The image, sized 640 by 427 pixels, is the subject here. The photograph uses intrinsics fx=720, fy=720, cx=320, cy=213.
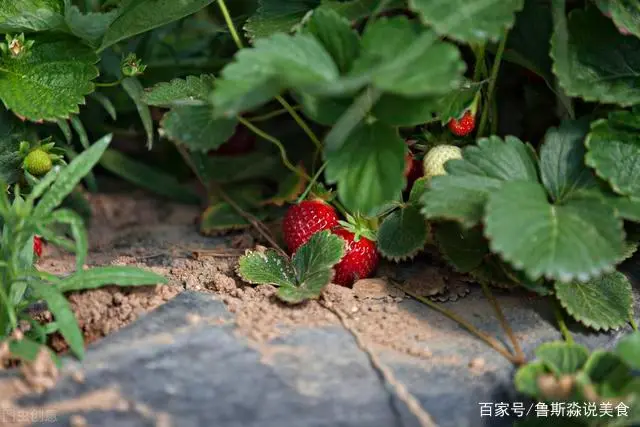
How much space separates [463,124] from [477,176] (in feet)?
0.65

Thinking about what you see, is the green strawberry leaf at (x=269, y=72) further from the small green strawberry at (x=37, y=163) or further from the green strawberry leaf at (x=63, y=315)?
the small green strawberry at (x=37, y=163)

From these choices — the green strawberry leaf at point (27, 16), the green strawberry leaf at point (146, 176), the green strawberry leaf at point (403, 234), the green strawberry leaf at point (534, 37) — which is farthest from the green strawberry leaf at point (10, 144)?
the green strawberry leaf at point (534, 37)

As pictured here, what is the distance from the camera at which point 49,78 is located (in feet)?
4.47

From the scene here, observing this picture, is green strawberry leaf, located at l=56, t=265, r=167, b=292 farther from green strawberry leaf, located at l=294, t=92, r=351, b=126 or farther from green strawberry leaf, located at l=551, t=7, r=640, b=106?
green strawberry leaf, located at l=551, t=7, r=640, b=106

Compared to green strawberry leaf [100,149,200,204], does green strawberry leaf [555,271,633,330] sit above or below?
above

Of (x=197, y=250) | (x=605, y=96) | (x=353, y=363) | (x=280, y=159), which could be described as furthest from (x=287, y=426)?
(x=280, y=159)

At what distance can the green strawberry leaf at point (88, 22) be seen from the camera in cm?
131

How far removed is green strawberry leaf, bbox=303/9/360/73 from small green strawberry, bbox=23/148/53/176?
0.58 meters

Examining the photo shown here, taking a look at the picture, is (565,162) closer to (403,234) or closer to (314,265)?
(403,234)

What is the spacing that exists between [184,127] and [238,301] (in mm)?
292

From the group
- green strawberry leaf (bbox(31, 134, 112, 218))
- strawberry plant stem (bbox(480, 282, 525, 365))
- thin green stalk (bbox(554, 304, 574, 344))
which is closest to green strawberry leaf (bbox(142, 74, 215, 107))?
green strawberry leaf (bbox(31, 134, 112, 218))

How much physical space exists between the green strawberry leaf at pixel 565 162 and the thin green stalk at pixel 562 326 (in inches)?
7.1

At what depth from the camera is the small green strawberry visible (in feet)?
4.36

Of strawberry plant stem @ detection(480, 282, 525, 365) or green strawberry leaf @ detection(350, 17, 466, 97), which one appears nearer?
green strawberry leaf @ detection(350, 17, 466, 97)
